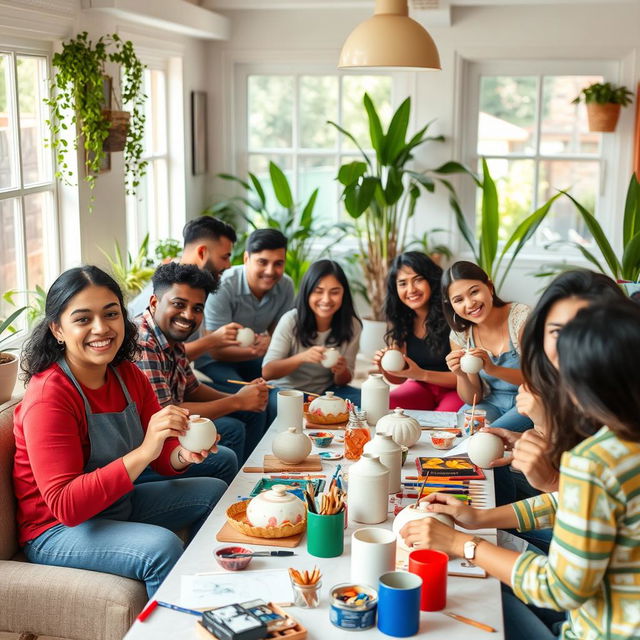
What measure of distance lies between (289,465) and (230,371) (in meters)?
1.69

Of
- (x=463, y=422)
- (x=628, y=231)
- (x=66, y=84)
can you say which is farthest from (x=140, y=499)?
(x=628, y=231)

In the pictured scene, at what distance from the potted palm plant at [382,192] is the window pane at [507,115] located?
17.0 inches

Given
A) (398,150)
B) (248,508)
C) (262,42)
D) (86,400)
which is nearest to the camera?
(248,508)

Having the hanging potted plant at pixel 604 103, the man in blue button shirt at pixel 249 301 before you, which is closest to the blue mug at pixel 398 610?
the man in blue button shirt at pixel 249 301

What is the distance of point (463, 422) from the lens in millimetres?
2930

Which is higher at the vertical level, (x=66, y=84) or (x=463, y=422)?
(x=66, y=84)

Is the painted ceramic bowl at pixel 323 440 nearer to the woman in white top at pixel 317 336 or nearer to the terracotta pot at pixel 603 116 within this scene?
the woman in white top at pixel 317 336

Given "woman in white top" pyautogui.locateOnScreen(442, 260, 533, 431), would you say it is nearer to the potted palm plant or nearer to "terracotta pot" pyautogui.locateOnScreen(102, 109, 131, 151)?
"terracotta pot" pyautogui.locateOnScreen(102, 109, 131, 151)

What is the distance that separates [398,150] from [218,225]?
1.99 m

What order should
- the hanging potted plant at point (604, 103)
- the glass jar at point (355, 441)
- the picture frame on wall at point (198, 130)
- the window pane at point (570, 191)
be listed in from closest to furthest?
the glass jar at point (355, 441) → the hanging potted plant at point (604, 103) → the picture frame on wall at point (198, 130) → the window pane at point (570, 191)

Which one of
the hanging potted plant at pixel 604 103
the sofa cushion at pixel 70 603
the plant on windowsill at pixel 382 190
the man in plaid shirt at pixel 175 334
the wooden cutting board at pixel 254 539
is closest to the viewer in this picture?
the wooden cutting board at pixel 254 539

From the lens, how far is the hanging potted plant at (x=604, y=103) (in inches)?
223

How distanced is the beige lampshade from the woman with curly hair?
3.22ft

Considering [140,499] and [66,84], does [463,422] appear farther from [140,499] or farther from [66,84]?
[66,84]
